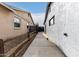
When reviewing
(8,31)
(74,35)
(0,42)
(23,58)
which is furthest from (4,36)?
(74,35)

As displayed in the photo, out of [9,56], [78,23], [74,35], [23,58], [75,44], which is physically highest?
[78,23]

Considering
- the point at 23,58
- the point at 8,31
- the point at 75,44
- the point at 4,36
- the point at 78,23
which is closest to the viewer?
the point at 78,23

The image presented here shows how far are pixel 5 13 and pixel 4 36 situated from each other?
4.37 ft

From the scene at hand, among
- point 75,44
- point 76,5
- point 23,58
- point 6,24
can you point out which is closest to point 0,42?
point 23,58

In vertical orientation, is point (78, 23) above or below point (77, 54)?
above

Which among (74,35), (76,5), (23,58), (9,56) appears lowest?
(23,58)

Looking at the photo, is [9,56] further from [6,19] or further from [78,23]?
[6,19]

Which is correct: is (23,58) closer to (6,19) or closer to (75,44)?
(75,44)

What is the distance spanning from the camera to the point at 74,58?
3.42 meters

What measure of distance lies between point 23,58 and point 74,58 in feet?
6.34

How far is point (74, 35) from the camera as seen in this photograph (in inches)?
133

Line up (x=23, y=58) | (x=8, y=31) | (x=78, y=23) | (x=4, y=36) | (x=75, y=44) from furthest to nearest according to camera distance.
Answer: (x=8, y=31) < (x=4, y=36) < (x=23, y=58) < (x=75, y=44) < (x=78, y=23)

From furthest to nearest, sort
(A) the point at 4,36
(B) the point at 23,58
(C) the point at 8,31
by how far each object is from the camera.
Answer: (C) the point at 8,31
(A) the point at 4,36
(B) the point at 23,58

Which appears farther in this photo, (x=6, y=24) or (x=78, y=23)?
(x=6, y=24)
